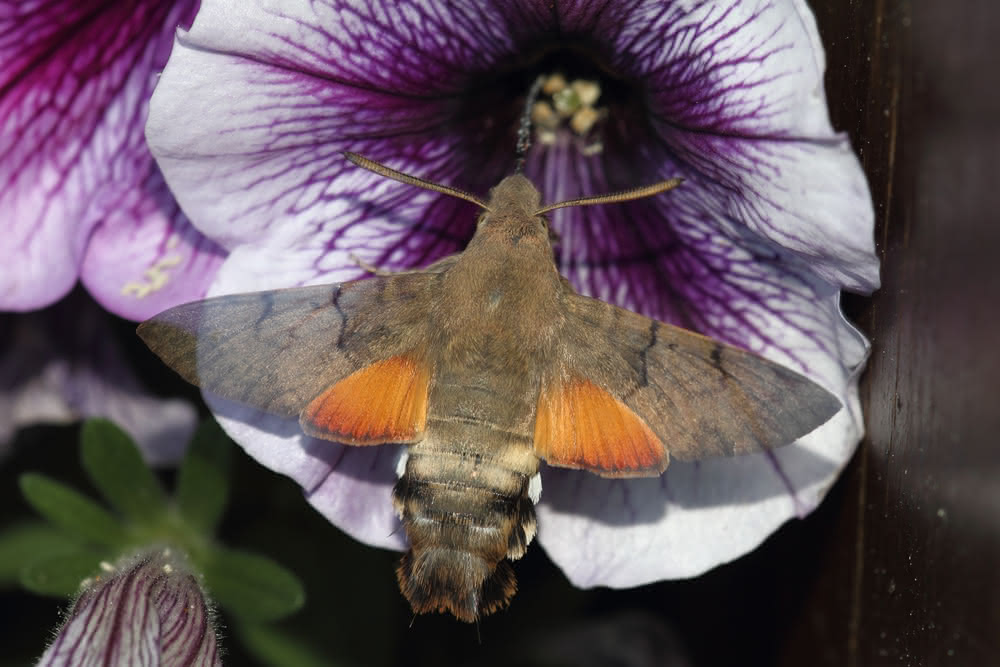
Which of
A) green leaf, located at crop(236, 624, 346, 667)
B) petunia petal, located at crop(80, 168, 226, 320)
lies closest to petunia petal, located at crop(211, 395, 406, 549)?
petunia petal, located at crop(80, 168, 226, 320)

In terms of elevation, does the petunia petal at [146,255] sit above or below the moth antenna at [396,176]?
below

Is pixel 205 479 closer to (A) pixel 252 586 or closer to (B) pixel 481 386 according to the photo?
(A) pixel 252 586

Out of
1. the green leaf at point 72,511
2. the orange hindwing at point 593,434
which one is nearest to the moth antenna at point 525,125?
the orange hindwing at point 593,434

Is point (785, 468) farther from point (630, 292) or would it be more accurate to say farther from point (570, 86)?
point (570, 86)

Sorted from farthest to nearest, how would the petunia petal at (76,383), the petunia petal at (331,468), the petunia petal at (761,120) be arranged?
the petunia petal at (76,383) → the petunia petal at (331,468) → the petunia petal at (761,120)

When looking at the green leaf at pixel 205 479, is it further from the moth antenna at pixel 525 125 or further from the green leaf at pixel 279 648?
the moth antenna at pixel 525 125

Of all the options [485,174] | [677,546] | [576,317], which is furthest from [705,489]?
[485,174]

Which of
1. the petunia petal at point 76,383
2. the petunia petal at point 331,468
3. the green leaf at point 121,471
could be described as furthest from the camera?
the petunia petal at point 76,383
